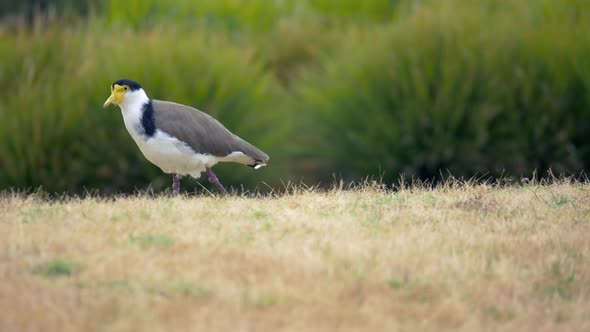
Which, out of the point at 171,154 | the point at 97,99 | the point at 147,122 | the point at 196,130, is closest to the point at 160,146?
the point at 171,154

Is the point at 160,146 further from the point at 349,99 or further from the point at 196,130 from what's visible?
the point at 349,99

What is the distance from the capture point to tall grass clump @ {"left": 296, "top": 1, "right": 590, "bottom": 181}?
1538cm

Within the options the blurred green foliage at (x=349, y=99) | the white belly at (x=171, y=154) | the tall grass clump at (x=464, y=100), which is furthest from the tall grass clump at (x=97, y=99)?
the white belly at (x=171, y=154)

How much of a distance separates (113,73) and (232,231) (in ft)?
29.7

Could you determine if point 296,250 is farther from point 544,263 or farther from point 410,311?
point 544,263

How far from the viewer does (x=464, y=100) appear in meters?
15.4

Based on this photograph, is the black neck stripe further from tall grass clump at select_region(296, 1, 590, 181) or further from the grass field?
tall grass clump at select_region(296, 1, 590, 181)

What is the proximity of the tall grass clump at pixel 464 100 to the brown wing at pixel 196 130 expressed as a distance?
17.5 ft

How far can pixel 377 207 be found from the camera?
7988 mm

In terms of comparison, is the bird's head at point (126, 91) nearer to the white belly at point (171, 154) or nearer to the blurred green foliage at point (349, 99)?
the white belly at point (171, 154)

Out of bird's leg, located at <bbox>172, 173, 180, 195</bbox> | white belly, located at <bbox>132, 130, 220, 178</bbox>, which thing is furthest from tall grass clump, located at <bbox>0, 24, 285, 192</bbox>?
white belly, located at <bbox>132, 130, 220, 178</bbox>

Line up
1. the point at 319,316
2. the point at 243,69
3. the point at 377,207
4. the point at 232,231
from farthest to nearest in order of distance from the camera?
the point at 243,69, the point at 377,207, the point at 232,231, the point at 319,316

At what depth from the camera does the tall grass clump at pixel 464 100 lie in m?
15.4

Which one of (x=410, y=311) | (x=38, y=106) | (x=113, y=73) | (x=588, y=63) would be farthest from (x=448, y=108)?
(x=410, y=311)
